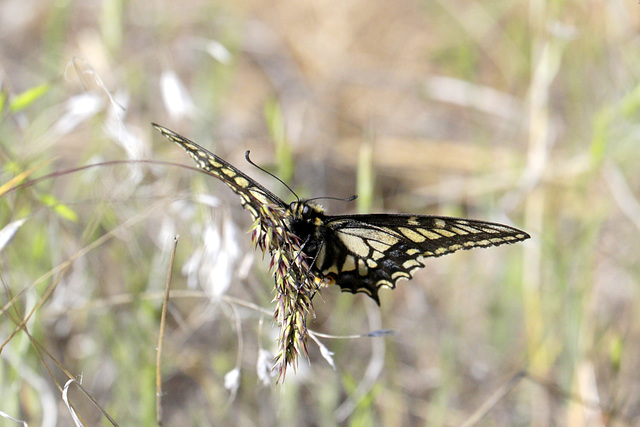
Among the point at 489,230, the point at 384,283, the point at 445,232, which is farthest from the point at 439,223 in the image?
the point at 384,283

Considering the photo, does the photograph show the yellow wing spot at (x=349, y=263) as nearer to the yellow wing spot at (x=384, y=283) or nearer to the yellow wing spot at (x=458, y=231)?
the yellow wing spot at (x=384, y=283)

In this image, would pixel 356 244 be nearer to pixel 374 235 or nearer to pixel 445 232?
pixel 374 235

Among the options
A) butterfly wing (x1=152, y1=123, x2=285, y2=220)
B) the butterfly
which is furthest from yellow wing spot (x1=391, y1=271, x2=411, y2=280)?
butterfly wing (x1=152, y1=123, x2=285, y2=220)

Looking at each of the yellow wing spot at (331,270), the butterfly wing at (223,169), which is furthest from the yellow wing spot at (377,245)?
the butterfly wing at (223,169)

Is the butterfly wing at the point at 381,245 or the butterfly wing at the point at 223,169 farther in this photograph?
the butterfly wing at the point at 381,245

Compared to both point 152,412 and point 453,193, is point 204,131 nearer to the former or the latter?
point 152,412

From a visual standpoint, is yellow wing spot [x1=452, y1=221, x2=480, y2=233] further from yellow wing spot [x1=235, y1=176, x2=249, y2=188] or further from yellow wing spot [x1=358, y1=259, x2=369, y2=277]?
yellow wing spot [x1=235, y1=176, x2=249, y2=188]

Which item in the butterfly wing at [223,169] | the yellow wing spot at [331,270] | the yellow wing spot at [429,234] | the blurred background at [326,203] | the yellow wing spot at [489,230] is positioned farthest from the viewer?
the blurred background at [326,203]

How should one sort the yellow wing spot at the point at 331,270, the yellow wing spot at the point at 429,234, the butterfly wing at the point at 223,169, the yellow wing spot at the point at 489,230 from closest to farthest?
the butterfly wing at the point at 223,169, the yellow wing spot at the point at 489,230, the yellow wing spot at the point at 429,234, the yellow wing spot at the point at 331,270
